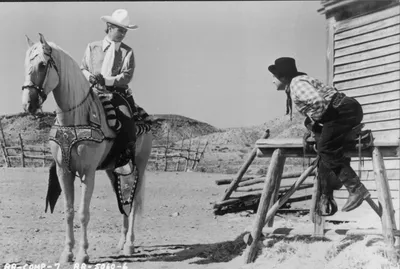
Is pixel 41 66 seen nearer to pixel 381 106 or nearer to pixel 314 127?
pixel 314 127

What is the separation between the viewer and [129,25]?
452cm

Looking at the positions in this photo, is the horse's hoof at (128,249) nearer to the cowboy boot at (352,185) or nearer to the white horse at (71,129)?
the white horse at (71,129)

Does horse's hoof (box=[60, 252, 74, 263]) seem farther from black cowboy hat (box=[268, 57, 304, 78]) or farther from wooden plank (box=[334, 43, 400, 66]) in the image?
wooden plank (box=[334, 43, 400, 66])

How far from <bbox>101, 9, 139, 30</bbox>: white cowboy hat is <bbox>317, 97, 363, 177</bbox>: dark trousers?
200 centimetres

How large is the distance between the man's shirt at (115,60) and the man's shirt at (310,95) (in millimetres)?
1645

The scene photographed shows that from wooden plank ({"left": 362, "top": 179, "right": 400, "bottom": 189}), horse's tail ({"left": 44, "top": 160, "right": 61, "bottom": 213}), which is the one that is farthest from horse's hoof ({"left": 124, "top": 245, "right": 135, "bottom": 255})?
wooden plank ({"left": 362, "top": 179, "right": 400, "bottom": 189})

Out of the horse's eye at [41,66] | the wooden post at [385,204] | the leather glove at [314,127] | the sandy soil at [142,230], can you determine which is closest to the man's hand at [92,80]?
the horse's eye at [41,66]

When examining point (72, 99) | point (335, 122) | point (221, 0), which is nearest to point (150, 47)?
point (221, 0)

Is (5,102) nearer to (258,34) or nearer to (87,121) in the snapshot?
(87,121)

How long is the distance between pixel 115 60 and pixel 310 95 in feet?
6.46

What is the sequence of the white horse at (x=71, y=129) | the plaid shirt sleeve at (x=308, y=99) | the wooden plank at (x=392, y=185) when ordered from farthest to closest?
1. the wooden plank at (x=392, y=185)
2. the white horse at (x=71, y=129)
3. the plaid shirt sleeve at (x=308, y=99)

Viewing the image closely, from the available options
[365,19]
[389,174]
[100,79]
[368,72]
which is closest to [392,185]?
[389,174]

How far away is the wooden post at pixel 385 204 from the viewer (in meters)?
3.54

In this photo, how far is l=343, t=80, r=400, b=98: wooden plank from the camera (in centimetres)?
639
